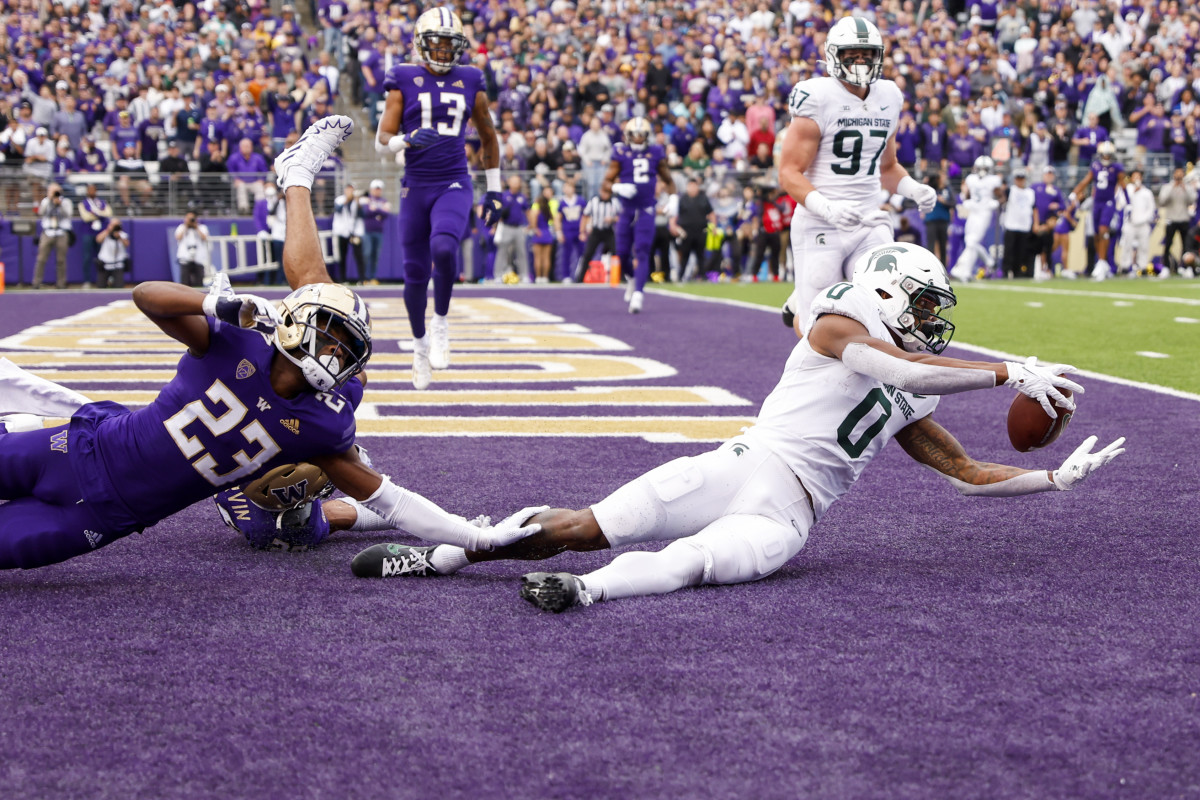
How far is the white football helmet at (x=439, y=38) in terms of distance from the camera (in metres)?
7.42

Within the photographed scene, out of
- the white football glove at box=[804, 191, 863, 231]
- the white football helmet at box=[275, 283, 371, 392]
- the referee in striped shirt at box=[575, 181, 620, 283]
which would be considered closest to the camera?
the white football helmet at box=[275, 283, 371, 392]

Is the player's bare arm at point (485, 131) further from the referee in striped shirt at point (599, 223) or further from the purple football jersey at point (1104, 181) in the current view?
the purple football jersey at point (1104, 181)

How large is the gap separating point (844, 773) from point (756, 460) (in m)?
1.48

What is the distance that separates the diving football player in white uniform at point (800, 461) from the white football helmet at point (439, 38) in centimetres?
427

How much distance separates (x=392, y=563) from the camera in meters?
3.67

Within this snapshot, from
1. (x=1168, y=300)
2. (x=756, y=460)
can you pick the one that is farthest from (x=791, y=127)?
(x=1168, y=300)

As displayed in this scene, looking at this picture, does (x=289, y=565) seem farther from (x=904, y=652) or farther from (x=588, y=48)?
(x=588, y=48)

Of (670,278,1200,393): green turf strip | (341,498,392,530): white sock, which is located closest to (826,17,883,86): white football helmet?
(670,278,1200,393): green turf strip

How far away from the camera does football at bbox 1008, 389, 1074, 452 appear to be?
12.2ft

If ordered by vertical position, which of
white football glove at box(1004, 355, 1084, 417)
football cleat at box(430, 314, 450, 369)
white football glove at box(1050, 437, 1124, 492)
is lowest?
football cleat at box(430, 314, 450, 369)

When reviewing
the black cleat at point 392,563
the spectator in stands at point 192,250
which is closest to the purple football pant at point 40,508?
the black cleat at point 392,563

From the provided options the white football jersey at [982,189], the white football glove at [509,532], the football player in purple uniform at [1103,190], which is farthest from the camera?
the football player in purple uniform at [1103,190]

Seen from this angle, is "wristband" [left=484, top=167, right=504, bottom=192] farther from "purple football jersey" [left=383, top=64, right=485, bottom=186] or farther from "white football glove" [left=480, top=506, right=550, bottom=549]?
"white football glove" [left=480, top=506, right=550, bottom=549]

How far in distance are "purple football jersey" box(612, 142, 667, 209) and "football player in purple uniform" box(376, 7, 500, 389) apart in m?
6.19
